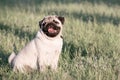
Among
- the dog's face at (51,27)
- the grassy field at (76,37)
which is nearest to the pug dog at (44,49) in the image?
the dog's face at (51,27)

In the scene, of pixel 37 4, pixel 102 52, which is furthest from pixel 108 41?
pixel 37 4

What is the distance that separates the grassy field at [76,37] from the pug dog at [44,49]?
148mm

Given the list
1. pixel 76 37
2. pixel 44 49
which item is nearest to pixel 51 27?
pixel 44 49

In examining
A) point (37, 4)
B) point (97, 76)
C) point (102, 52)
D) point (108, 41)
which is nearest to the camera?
point (97, 76)

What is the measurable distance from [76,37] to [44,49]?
2821 millimetres

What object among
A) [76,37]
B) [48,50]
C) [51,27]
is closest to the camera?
[51,27]

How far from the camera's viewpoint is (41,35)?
659 cm

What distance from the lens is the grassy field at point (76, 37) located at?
6.57m

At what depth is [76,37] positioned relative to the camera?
9.37m

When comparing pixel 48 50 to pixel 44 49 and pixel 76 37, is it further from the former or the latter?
pixel 76 37

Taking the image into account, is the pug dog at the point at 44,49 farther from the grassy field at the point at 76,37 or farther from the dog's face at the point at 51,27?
the grassy field at the point at 76,37

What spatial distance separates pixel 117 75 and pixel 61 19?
1.12 meters

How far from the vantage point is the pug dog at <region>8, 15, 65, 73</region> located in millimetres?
6555

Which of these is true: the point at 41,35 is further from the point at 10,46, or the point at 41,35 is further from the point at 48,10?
the point at 48,10
